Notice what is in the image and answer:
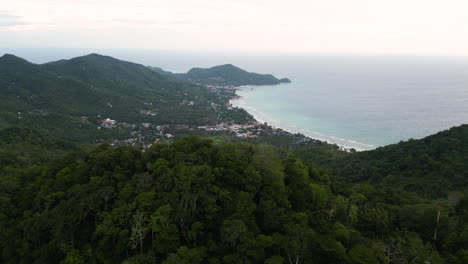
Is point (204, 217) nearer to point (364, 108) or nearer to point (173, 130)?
point (173, 130)

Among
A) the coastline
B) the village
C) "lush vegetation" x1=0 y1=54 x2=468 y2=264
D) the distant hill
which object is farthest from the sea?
"lush vegetation" x1=0 y1=54 x2=468 y2=264

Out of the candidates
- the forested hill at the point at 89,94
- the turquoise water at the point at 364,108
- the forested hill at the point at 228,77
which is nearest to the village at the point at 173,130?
the forested hill at the point at 89,94

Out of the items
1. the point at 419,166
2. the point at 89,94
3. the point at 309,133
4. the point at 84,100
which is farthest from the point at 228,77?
the point at 419,166

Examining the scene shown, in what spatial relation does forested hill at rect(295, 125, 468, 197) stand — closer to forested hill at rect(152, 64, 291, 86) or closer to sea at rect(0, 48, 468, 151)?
sea at rect(0, 48, 468, 151)

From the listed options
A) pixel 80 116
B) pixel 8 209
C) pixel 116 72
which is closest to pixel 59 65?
pixel 116 72

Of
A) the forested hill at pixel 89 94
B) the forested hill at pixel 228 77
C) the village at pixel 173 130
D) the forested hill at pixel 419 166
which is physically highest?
the forested hill at pixel 228 77

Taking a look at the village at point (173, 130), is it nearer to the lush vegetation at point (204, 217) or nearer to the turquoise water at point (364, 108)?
the turquoise water at point (364, 108)
